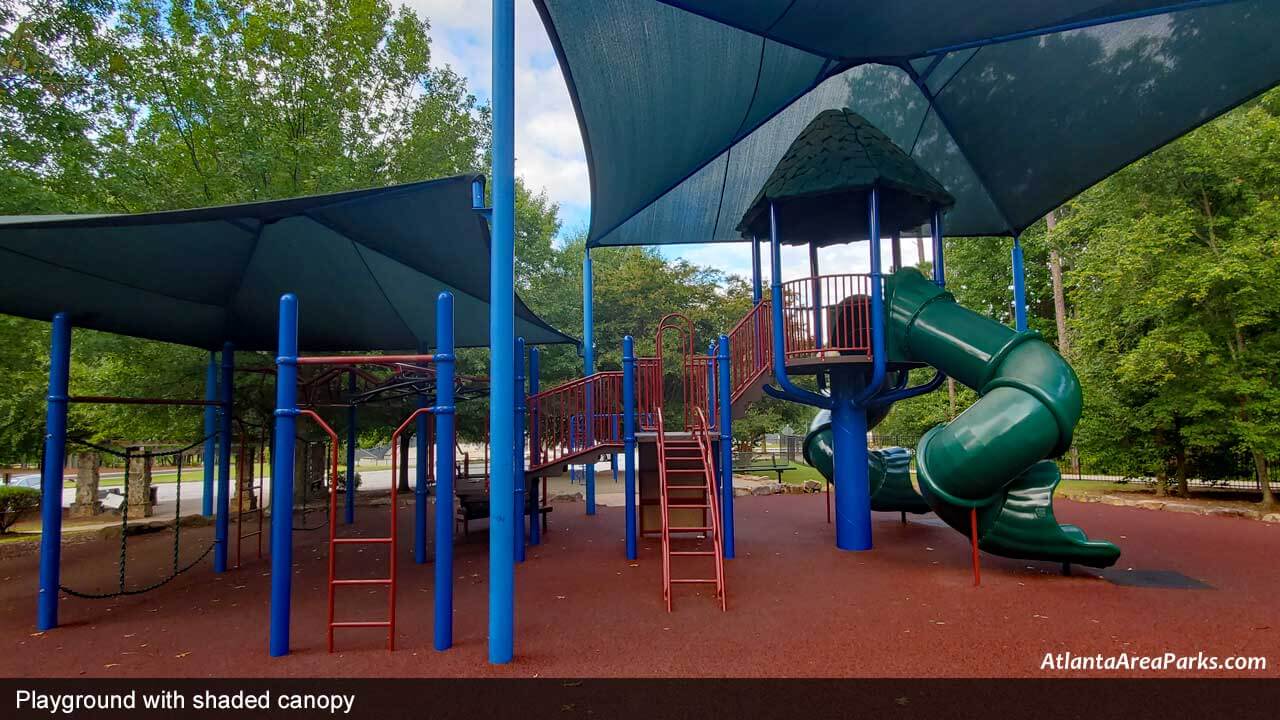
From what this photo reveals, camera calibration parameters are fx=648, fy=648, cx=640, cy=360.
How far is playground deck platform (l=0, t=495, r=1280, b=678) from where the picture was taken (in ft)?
17.0

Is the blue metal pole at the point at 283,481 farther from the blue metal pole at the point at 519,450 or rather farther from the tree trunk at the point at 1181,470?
the tree trunk at the point at 1181,470

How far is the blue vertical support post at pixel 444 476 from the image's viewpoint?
214 inches

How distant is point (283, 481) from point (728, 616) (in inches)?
170

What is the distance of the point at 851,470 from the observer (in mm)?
9914

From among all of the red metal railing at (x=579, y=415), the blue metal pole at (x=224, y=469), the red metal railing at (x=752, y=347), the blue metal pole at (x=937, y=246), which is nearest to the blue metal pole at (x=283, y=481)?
the blue metal pole at (x=224, y=469)

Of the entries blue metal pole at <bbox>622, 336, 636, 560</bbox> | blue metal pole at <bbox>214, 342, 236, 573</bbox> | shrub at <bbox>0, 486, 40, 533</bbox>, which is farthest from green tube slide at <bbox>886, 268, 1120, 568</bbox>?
shrub at <bbox>0, 486, 40, 533</bbox>

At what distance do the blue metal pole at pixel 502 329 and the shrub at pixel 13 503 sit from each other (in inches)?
605

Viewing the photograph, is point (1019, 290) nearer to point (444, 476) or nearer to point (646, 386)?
point (646, 386)

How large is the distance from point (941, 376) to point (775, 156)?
562 cm

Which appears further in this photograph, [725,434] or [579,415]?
[579,415]

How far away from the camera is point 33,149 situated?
455 inches

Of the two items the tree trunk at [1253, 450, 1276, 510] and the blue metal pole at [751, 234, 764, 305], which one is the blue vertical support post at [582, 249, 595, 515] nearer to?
the blue metal pole at [751, 234, 764, 305]

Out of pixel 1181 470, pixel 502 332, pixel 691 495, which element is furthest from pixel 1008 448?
pixel 1181 470
